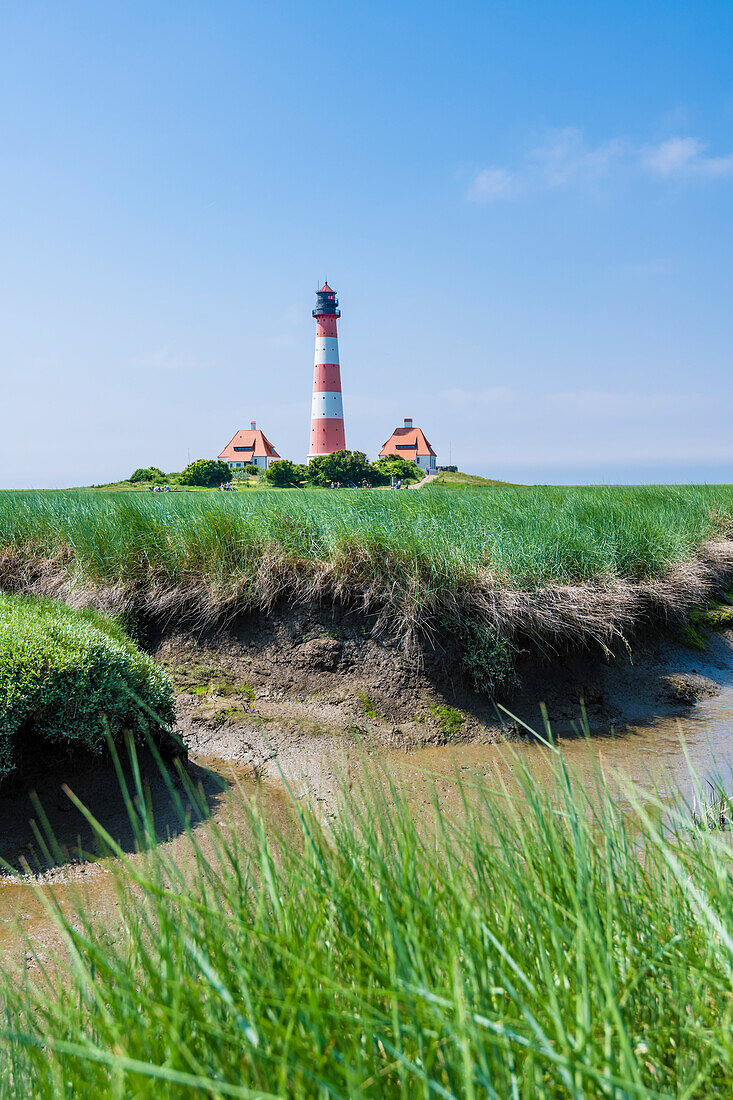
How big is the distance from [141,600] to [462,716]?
3.44m

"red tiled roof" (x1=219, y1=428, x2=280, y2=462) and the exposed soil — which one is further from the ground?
"red tiled roof" (x1=219, y1=428, x2=280, y2=462)

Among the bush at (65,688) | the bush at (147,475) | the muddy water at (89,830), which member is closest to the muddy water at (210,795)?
the muddy water at (89,830)

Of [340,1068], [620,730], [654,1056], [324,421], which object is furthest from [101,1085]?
[324,421]

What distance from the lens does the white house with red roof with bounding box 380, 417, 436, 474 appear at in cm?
6800

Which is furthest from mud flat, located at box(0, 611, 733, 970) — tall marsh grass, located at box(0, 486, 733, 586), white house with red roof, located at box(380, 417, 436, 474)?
white house with red roof, located at box(380, 417, 436, 474)

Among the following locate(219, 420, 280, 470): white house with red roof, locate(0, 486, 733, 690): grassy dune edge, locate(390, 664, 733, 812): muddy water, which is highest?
locate(219, 420, 280, 470): white house with red roof

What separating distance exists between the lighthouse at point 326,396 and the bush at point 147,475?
12808 millimetres

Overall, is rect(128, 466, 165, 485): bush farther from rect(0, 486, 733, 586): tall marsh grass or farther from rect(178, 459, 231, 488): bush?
rect(0, 486, 733, 586): tall marsh grass

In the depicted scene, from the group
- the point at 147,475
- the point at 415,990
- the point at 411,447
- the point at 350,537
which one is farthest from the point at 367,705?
the point at 411,447

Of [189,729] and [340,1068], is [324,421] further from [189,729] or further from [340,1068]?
[340,1068]

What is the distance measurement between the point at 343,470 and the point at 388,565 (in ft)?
127

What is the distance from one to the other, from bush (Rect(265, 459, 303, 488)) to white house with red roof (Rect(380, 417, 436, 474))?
22.9 metres

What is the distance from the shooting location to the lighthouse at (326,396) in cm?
5125

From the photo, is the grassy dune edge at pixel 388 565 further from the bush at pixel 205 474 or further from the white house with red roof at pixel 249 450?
the white house with red roof at pixel 249 450
